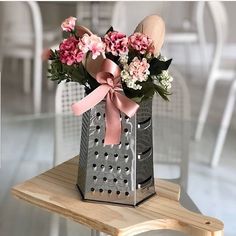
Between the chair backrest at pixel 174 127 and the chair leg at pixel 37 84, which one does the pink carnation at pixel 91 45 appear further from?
the chair leg at pixel 37 84

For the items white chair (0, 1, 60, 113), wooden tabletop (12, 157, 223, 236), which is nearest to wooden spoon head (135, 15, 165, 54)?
wooden tabletop (12, 157, 223, 236)

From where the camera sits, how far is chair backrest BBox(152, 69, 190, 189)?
162 centimetres

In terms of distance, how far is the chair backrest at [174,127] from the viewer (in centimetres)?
162

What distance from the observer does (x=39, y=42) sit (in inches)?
119

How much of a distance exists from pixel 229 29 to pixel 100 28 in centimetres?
123

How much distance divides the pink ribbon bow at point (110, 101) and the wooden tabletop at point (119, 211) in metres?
0.13

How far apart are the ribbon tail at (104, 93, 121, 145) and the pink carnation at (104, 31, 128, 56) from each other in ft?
0.31

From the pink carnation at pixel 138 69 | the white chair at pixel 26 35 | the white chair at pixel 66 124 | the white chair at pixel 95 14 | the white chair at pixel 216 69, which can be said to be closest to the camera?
the pink carnation at pixel 138 69

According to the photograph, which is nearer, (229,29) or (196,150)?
(196,150)

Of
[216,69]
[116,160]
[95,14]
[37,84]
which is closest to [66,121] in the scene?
[116,160]

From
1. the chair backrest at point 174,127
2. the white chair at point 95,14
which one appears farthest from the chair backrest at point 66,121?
the white chair at point 95,14

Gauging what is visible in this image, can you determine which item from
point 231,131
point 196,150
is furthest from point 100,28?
point 196,150

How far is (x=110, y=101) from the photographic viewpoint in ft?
2.93

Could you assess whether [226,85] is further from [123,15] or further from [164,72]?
[164,72]
